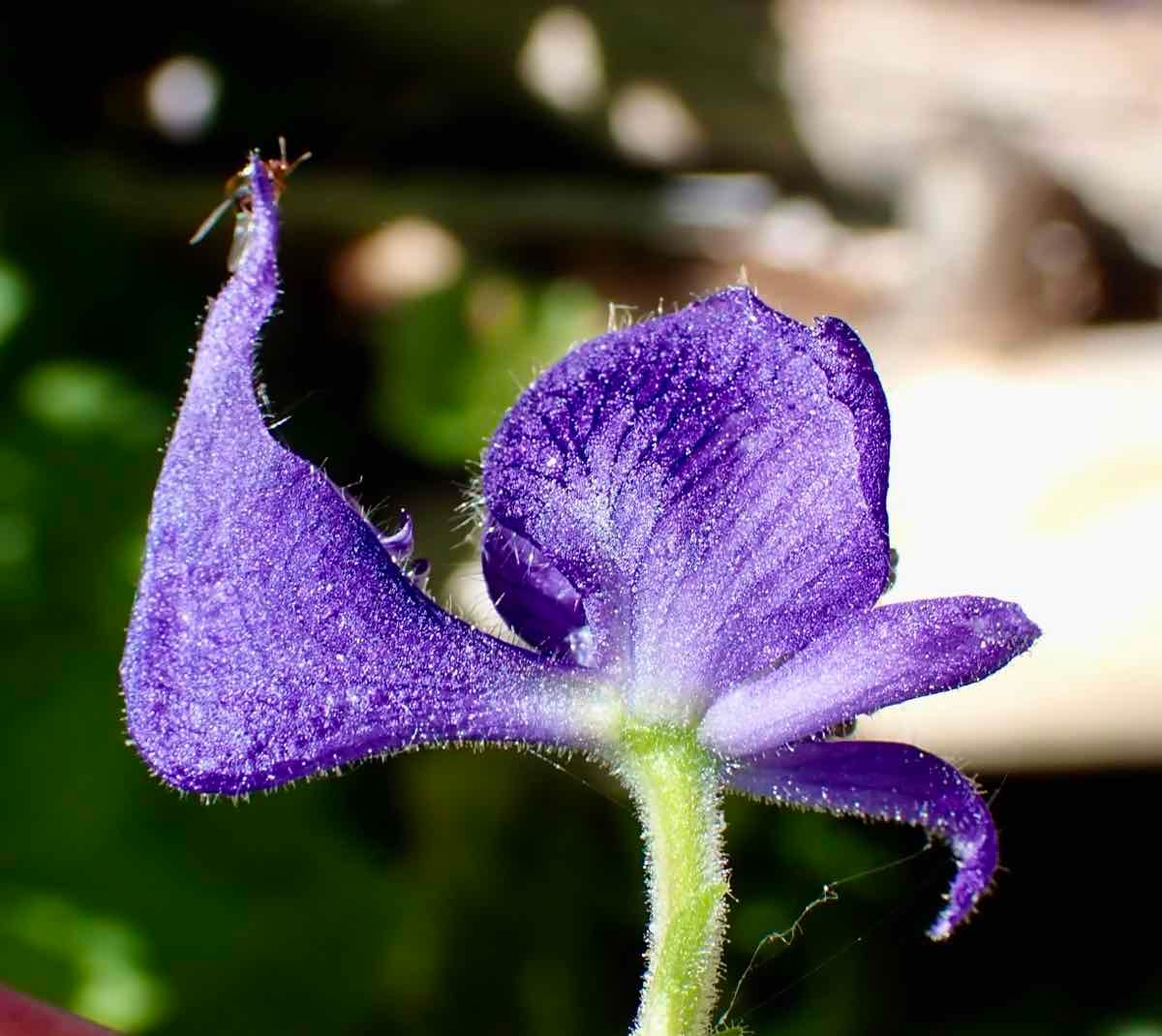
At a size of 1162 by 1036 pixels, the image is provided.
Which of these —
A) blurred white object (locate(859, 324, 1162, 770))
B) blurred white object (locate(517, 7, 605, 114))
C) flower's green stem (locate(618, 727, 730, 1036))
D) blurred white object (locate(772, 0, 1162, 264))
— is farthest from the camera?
blurred white object (locate(517, 7, 605, 114))

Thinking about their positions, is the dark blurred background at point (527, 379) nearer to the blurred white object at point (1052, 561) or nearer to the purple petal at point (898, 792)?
the blurred white object at point (1052, 561)

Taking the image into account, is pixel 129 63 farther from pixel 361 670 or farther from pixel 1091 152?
pixel 361 670

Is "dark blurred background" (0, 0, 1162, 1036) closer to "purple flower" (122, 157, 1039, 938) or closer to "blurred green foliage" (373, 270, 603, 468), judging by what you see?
"blurred green foliage" (373, 270, 603, 468)

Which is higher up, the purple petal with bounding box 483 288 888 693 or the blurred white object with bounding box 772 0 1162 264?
the blurred white object with bounding box 772 0 1162 264

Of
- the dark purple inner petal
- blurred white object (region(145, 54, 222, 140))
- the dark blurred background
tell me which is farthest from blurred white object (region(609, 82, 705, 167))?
the dark purple inner petal

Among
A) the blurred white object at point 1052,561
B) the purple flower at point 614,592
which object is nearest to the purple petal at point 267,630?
the purple flower at point 614,592

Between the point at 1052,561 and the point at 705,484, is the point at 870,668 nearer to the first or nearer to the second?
the point at 705,484

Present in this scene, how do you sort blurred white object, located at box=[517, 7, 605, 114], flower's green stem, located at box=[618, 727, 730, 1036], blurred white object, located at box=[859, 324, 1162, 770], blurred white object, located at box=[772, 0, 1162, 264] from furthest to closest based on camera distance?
blurred white object, located at box=[517, 7, 605, 114] → blurred white object, located at box=[772, 0, 1162, 264] → blurred white object, located at box=[859, 324, 1162, 770] → flower's green stem, located at box=[618, 727, 730, 1036]

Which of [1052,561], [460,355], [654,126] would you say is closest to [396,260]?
[460,355]

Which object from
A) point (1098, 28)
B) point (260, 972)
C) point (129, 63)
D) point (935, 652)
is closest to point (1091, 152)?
point (1098, 28)
